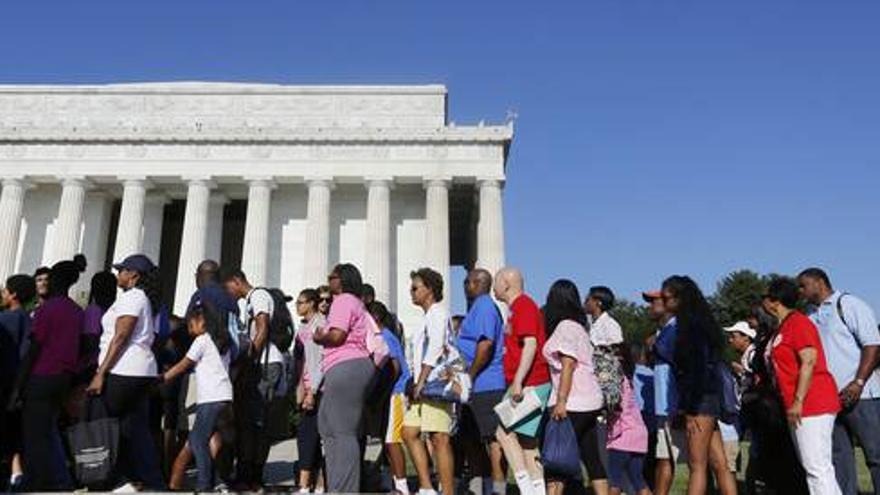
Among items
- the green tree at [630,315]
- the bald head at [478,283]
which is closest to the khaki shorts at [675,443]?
the bald head at [478,283]

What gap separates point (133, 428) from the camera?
24.2 feet

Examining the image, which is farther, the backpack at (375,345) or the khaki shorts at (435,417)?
the khaki shorts at (435,417)

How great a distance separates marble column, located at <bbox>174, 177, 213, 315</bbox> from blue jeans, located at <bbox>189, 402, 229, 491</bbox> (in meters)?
27.2

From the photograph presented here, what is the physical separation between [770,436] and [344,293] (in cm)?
505

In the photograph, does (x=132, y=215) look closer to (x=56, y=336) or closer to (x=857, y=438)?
(x=56, y=336)

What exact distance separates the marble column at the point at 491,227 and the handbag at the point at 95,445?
26.3 metres

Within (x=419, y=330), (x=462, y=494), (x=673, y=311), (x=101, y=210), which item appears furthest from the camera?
(x=101, y=210)

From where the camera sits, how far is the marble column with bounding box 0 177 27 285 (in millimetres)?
34781

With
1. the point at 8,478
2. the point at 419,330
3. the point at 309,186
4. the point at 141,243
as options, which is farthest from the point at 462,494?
the point at 141,243

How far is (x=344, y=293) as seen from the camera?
24.6ft

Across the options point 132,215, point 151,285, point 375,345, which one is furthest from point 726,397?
point 132,215

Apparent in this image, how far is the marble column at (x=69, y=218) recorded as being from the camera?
3481 cm

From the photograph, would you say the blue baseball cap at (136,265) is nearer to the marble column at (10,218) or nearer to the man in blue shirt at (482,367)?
the man in blue shirt at (482,367)

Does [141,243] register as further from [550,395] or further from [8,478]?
[550,395]
